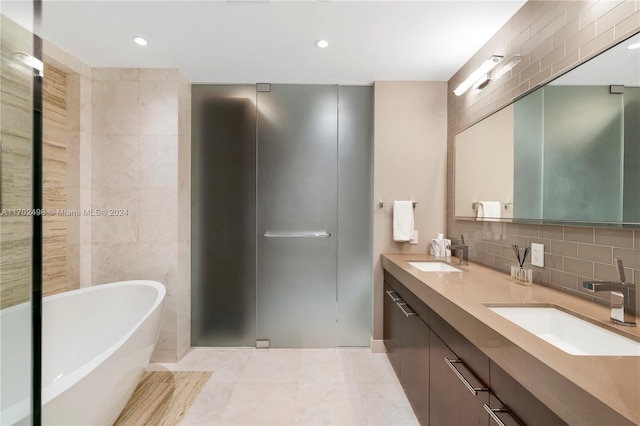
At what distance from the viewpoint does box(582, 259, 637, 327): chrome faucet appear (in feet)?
3.09

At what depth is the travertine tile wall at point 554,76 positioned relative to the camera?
3.55 feet

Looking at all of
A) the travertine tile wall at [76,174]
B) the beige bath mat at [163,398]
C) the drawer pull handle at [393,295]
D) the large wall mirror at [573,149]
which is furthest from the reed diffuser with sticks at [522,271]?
the travertine tile wall at [76,174]

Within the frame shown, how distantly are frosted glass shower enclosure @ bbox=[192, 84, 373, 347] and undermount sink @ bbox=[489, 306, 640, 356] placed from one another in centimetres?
153

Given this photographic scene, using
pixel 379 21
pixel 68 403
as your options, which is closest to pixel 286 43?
pixel 379 21

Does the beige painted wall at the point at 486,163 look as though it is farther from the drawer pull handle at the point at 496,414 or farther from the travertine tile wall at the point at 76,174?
the travertine tile wall at the point at 76,174

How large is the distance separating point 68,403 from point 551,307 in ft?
6.64

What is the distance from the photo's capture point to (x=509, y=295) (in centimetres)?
129

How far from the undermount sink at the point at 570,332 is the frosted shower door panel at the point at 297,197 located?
1635mm

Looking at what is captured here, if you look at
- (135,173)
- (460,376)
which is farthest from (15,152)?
(135,173)

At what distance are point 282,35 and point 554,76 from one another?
1575 mm

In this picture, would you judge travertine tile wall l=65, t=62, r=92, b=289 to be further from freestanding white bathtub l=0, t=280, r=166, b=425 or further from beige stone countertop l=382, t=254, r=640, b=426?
beige stone countertop l=382, t=254, r=640, b=426

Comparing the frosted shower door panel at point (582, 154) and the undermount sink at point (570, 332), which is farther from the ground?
the frosted shower door panel at point (582, 154)

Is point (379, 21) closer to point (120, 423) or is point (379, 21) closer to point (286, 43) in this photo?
point (286, 43)

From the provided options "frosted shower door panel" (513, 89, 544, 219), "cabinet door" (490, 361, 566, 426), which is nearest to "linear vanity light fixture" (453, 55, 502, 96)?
"frosted shower door panel" (513, 89, 544, 219)
